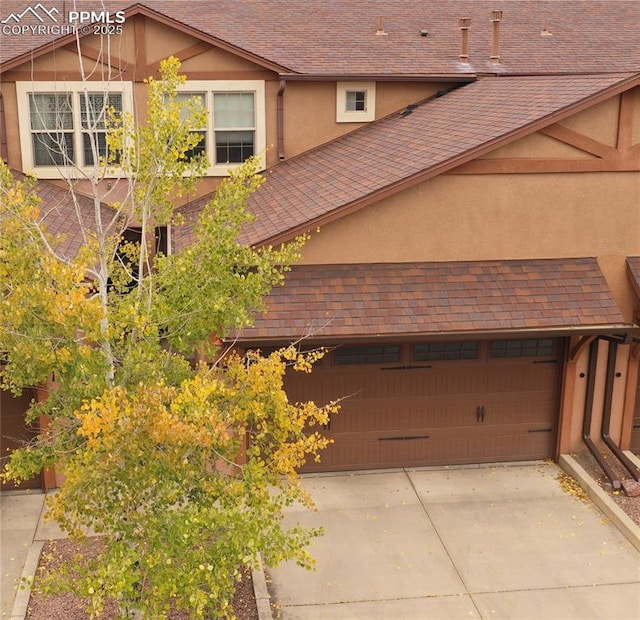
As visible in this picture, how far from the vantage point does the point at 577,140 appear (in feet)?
35.1

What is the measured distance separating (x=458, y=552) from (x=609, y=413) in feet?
12.8

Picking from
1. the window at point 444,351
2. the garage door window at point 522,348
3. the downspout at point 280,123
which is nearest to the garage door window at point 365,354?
the window at point 444,351

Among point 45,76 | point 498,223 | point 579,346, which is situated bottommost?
point 579,346

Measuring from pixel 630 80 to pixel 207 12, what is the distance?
10780mm

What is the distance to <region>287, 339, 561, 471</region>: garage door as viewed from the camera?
11.2 metres

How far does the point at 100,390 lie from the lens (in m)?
6.06

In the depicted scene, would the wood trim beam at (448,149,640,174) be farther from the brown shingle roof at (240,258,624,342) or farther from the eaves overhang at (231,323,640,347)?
the eaves overhang at (231,323,640,347)

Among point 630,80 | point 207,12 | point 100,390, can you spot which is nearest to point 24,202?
point 100,390

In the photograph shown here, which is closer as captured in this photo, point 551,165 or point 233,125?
point 551,165

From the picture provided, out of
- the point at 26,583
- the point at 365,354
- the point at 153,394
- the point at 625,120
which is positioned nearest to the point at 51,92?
the point at 365,354

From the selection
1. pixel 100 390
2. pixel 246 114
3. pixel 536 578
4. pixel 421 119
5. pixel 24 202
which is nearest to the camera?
pixel 100 390

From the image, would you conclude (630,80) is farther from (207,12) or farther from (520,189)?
(207,12)

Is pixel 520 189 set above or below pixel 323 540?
above

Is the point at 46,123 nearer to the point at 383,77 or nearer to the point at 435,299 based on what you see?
the point at 383,77
